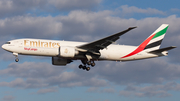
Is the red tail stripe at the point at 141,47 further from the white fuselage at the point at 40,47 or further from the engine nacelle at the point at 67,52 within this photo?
the engine nacelle at the point at 67,52

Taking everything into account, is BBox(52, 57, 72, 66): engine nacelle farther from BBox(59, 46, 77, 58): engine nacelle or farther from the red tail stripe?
the red tail stripe

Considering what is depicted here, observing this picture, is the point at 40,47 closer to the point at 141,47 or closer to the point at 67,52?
the point at 67,52

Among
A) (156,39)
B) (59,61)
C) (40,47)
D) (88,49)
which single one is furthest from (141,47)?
(40,47)

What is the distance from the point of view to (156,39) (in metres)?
45.2

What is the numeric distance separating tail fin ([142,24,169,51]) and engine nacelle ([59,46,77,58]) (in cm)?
1187


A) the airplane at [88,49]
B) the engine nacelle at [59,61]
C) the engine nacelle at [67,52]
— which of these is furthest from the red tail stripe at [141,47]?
the engine nacelle at [59,61]

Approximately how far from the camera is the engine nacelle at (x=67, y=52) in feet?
127

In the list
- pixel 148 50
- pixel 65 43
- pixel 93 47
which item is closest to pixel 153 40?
pixel 148 50

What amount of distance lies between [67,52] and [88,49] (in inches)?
126

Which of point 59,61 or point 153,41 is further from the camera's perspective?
point 153,41

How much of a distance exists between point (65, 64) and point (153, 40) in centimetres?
1446

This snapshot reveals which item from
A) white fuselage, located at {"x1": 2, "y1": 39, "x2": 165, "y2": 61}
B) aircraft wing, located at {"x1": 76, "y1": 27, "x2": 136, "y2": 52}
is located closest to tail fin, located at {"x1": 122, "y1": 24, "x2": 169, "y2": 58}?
white fuselage, located at {"x1": 2, "y1": 39, "x2": 165, "y2": 61}

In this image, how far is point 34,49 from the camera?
128 ft

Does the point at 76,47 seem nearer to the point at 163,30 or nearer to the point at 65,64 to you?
the point at 65,64
